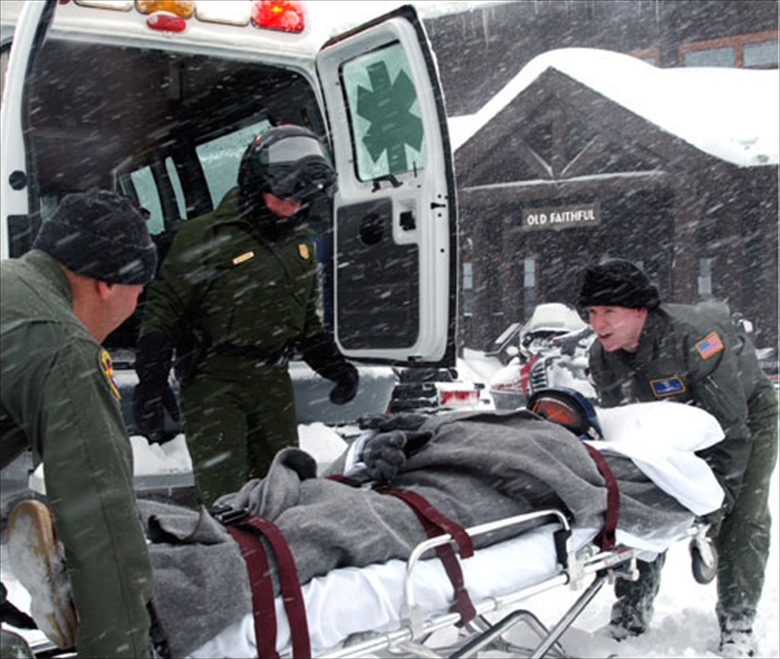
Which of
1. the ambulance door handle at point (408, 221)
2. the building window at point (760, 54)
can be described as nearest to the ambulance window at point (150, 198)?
the ambulance door handle at point (408, 221)

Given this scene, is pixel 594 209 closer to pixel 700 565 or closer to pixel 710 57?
pixel 710 57

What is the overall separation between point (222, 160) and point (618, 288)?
3464 mm

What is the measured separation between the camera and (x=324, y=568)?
224 centimetres

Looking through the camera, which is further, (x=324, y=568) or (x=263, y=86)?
(x=263, y=86)

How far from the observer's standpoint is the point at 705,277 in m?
15.3

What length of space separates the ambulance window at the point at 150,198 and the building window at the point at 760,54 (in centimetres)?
1570

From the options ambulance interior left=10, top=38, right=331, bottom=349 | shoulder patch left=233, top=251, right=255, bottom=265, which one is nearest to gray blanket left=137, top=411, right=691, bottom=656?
shoulder patch left=233, top=251, right=255, bottom=265

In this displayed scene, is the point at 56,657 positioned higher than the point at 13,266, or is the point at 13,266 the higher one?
the point at 13,266

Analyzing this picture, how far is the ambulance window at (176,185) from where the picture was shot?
6414 millimetres

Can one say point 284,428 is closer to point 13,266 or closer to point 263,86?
point 13,266

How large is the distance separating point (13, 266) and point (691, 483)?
214 centimetres

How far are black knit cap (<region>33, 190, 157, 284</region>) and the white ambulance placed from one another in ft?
6.96

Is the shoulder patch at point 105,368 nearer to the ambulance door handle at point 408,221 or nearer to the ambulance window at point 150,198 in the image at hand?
the ambulance door handle at point 408,221

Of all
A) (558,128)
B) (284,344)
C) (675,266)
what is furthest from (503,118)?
(284,344)
